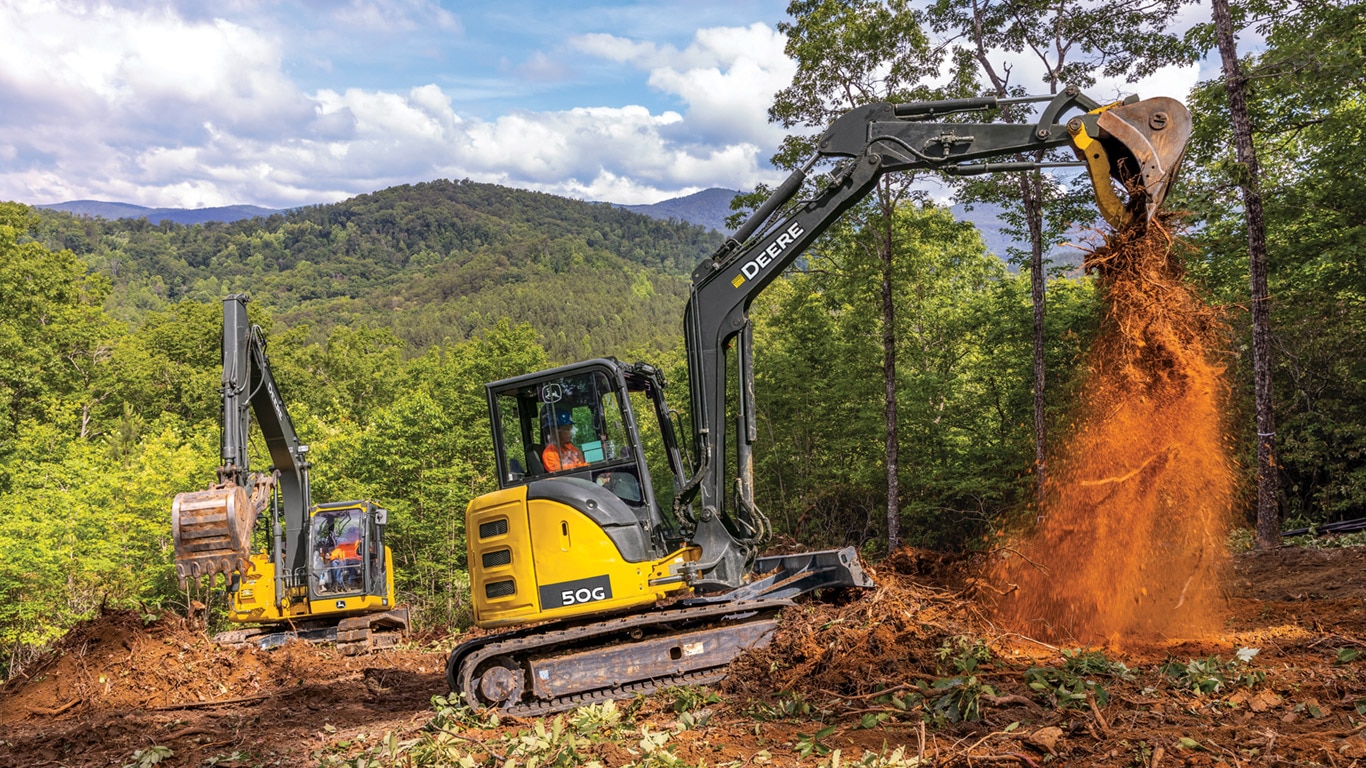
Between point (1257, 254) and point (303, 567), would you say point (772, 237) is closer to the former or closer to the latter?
point (1257, 254)

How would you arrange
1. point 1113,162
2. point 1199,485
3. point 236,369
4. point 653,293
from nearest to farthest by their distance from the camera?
point 1113,162 < point 1199,485 < point 236,369 < point 653,293

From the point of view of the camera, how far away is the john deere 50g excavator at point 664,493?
24.7ft

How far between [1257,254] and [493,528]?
40.4 ft

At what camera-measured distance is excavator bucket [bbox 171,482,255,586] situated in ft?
28.5

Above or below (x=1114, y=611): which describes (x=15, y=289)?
above

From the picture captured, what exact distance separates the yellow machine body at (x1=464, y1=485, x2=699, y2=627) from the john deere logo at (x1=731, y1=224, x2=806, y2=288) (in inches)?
96.8

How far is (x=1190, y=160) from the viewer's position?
17.3m

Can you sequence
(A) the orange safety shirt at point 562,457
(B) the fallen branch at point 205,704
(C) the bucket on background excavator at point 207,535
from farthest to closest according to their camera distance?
1. (B) the fallen branch at point 205,704
2. (C) the bucket on background excavator at point 207,535
3. (A) the orange safety shirt at point 562,457

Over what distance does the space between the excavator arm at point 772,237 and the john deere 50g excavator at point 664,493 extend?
14 mm

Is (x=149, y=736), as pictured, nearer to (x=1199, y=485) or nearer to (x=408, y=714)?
(x=408, y=714)

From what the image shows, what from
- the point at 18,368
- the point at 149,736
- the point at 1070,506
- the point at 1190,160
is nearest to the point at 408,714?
the point at 149,736

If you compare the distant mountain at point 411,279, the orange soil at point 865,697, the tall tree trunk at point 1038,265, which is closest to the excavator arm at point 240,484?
the orange soil at point 865,697

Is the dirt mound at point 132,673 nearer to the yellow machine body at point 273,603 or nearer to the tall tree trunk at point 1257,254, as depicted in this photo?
the yellow machine body at point 273,603

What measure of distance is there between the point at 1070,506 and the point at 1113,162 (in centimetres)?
297
